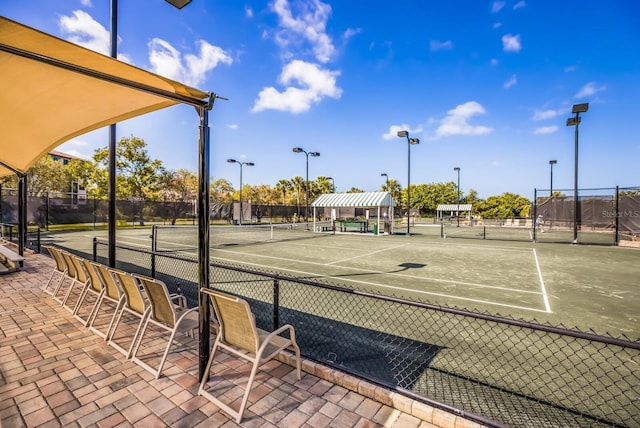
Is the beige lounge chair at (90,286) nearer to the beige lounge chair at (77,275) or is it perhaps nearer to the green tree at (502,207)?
the beige lounge chair at (77,275)

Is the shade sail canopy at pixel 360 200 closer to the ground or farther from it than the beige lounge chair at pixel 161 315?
farther from it

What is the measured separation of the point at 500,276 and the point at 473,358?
6.10 metres

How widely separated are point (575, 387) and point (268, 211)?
38.3 meters

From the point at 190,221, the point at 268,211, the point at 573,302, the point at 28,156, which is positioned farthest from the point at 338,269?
the point at 268,211

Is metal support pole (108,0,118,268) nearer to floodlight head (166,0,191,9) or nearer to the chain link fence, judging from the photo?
the chain link fence

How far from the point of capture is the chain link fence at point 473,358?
2.78 metres

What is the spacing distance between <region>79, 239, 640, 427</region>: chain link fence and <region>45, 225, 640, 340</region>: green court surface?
41.1 inches

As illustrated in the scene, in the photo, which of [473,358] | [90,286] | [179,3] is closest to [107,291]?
[90,286]

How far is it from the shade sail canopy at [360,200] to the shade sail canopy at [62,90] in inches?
761

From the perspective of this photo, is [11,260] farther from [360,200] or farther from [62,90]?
[360,200]

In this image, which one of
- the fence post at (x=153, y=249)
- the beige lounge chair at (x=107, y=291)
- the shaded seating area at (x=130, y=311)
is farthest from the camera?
the fence post at (x=153, y=249)

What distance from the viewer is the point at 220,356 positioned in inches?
142

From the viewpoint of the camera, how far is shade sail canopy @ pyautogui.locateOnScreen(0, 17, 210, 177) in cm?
212

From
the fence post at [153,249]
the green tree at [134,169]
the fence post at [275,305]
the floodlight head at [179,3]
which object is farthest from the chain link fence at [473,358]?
the green tree at [134,169]
